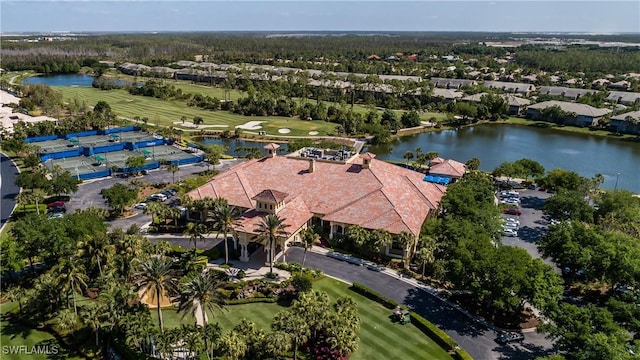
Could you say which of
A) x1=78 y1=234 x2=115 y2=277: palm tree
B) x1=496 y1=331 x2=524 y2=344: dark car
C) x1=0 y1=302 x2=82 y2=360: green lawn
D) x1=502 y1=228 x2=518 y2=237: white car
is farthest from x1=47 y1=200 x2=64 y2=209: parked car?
x1=502 y1=228 x2=518 y2=237: white car

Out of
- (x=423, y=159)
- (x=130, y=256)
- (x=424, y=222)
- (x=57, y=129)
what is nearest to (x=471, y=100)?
(x=423, y=159)

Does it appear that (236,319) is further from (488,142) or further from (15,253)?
(488,142)

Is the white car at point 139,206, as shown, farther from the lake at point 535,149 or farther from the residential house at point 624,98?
the residential house at point 624,98

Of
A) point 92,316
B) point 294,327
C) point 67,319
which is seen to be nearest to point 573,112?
point 294,327

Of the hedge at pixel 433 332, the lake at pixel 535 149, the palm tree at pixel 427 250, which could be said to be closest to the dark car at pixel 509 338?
the hedge at pixel 433 332

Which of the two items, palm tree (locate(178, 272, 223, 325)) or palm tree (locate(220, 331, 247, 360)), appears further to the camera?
palm tree (locate(178, 272, 223, 325))

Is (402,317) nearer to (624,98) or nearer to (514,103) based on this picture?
(514,103)

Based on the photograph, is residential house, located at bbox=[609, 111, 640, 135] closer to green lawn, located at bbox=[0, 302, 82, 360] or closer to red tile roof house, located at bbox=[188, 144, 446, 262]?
red tile roof house, located at bbox=[188, 144, 446, 262]
